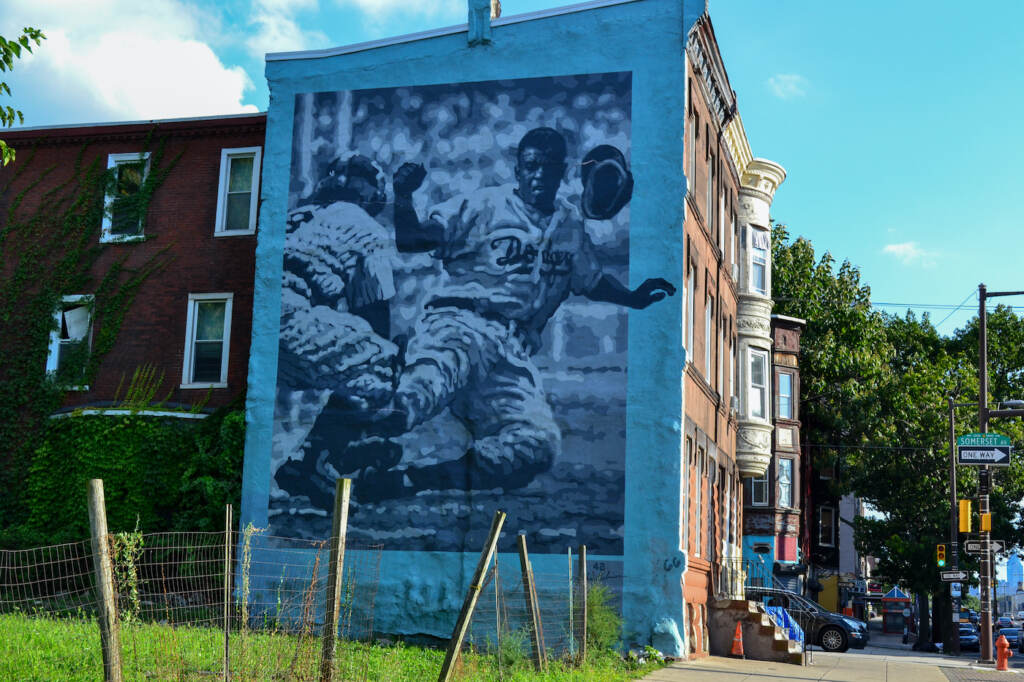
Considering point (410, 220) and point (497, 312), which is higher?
point (410, 220)

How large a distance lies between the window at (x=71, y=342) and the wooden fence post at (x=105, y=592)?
16287mm

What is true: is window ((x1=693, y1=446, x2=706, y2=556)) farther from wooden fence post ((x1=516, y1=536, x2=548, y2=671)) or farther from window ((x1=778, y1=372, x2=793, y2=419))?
window ((x1=778, y1=372, x2=793, y2=419))

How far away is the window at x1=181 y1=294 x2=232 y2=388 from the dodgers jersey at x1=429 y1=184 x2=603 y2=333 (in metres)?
5.70

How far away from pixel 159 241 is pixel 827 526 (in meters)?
44.6

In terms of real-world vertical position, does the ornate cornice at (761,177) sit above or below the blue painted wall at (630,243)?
above

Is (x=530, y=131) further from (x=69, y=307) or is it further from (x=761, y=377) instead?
(x=761, y=377)

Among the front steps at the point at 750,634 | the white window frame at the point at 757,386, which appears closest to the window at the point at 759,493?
the white window frame at the point at 757,386

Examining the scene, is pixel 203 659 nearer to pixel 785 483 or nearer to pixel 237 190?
pixel 237 190

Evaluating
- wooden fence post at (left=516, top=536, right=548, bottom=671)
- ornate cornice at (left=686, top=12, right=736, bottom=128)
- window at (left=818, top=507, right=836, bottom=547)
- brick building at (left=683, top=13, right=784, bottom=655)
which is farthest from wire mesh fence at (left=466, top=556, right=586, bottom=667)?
window at (left=818, top=507, right=836, bottom=547)

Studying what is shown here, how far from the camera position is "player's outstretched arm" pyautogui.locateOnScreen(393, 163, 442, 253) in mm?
21875

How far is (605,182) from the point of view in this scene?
837 inches

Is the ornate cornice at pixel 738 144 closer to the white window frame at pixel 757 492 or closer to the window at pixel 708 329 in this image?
the window at pixel 708 329

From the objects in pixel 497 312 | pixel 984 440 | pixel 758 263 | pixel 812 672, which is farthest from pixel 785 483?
pixel 497 312

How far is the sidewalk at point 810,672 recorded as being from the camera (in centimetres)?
1734
